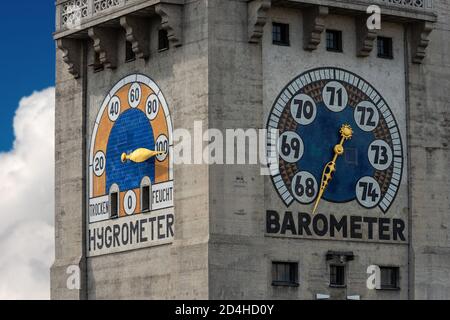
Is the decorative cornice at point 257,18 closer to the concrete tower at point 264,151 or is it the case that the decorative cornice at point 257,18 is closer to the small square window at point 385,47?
the concrete tower at point 264,151

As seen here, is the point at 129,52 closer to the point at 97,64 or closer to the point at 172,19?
the point at 97,64

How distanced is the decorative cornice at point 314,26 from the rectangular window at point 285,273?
280 inches

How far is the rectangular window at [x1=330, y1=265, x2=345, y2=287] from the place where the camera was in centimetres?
7369

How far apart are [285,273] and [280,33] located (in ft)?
25.7

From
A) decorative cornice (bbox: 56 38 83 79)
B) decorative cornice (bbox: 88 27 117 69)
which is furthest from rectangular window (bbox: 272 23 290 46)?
decorative cornice (bbox: 56 38 83 79)

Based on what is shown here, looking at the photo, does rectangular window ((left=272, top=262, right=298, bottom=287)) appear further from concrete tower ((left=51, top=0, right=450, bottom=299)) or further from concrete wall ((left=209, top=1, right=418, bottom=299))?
concrete wall ((left=209, top=1, right=418, bottom=299))

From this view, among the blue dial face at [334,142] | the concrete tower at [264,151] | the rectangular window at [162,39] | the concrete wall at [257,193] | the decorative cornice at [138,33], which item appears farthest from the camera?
the decorative cornice at [138,33]

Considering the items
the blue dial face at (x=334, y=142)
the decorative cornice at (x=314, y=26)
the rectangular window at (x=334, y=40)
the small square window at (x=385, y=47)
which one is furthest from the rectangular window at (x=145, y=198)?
the small square window at (x=385, y=47)

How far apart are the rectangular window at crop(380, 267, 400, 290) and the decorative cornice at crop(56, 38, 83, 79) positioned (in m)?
13.0

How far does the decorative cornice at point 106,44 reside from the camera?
76.9 m

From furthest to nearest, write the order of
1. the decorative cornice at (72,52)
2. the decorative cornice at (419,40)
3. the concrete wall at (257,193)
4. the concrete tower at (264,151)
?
the decorative cornice at (72,52) → the decorative cornice at (419,40) → the concrete tower at (264,151) → the concrete wall at (257,193)

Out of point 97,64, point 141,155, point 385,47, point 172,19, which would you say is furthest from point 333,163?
point 97,64

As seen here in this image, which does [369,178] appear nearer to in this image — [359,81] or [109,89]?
[359,81]

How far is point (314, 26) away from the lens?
73625 millimetres
